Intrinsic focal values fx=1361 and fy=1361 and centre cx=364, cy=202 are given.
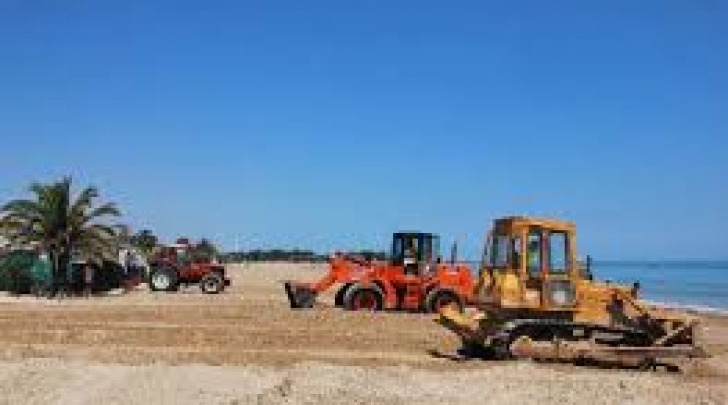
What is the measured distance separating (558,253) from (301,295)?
15.7 metres

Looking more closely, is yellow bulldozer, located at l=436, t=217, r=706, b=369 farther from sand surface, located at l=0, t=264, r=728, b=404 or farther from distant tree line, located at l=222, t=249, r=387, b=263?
distant tree line, located at l=222, t=249, r=387, b=263

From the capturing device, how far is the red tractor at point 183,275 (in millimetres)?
50875

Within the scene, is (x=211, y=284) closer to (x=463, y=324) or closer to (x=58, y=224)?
(x=58, y=224)

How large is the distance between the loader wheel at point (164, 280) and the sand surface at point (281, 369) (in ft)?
58.7

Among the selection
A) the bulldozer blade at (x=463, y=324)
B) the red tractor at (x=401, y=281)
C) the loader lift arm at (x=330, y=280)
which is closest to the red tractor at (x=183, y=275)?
the loader lift arm at (x=330, y=280)

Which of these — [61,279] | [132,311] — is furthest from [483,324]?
[61,279]

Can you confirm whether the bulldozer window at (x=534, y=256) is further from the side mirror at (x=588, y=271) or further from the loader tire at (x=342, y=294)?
the loader tire at (x=342, y=294)

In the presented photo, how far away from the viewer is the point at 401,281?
37688 millimetres

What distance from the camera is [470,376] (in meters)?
21.5

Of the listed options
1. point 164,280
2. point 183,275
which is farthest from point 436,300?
point 164,280

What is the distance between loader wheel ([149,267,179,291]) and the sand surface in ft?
58.7

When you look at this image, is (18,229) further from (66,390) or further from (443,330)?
(66,390)

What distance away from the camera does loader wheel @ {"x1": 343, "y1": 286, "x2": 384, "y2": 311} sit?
37.2m

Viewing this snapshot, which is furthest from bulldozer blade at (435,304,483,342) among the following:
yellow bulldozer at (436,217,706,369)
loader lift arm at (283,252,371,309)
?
loader lift arm at (283,252,371,309)
